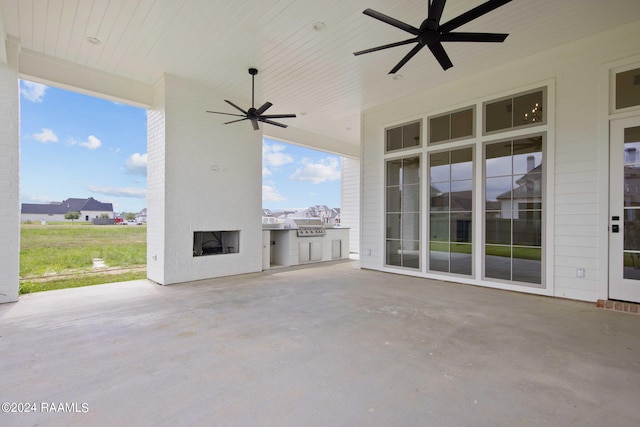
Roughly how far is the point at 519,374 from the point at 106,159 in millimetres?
6910

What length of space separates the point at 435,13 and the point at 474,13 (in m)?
0.31

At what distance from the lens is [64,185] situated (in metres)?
5.21

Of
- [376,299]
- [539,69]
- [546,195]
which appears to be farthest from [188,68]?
[546,195]

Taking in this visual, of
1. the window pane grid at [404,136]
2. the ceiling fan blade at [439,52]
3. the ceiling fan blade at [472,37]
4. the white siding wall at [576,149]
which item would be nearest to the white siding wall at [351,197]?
the window pane grid at [404,136]

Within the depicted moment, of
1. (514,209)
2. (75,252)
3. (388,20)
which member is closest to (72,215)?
(75,252)

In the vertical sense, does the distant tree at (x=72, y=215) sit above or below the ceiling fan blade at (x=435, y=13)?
below

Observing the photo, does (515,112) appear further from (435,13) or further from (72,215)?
(72,215)

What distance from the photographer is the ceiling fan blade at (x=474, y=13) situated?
223cm

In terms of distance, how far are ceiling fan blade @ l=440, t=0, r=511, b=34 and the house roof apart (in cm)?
587

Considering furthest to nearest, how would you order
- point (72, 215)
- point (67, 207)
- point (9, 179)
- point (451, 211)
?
point (72, 215) → point (67, 207) → point (451, 211) → point (9, 179)

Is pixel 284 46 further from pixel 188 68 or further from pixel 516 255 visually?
pixel 516 255

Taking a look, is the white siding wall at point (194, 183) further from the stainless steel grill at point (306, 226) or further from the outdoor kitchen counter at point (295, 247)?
the stainless steel grill at point (306, 226)

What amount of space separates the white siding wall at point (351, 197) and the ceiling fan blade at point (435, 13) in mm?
6974

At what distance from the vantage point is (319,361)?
2209 millimetres
